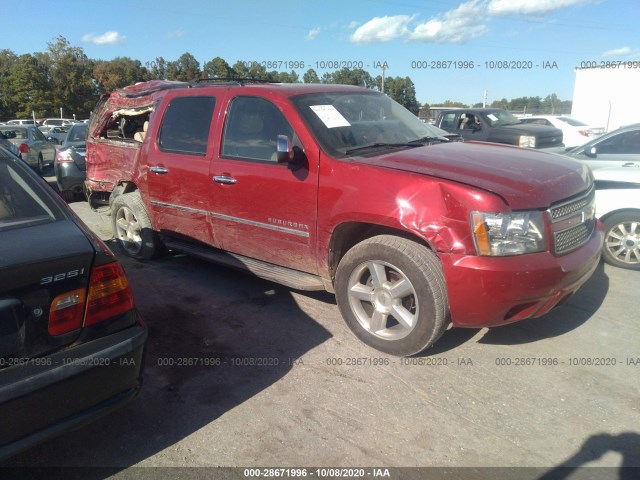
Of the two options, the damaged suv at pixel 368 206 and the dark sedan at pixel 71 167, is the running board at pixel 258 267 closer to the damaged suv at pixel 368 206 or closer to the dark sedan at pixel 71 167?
the damaged suv at pixel 368 206

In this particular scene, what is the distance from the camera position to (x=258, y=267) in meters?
4.20

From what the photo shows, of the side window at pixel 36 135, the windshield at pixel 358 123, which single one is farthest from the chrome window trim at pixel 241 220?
the side window at pixel 36 135

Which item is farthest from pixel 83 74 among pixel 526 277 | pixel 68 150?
pixel 526 277

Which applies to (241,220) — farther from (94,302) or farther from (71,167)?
(71,167)

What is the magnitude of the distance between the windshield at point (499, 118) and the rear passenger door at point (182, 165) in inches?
337

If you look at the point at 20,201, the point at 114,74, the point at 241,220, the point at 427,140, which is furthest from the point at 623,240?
the point at 114,74

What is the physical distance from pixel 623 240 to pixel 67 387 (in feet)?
17.2

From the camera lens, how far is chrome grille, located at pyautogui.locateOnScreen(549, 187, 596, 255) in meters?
3.12

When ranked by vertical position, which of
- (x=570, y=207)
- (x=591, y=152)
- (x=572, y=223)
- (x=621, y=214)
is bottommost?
→ (x=621, y=214)

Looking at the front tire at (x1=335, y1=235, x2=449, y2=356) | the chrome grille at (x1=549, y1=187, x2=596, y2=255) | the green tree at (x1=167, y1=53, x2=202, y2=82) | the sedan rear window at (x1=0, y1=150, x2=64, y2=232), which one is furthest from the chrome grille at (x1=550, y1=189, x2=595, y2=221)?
the green tree at (x1=167, y1=53, x2=202, y2=82)

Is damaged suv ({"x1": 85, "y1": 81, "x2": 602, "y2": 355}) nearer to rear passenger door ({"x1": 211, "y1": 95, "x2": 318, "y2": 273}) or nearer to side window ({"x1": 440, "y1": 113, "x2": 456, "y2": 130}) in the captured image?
rear passenger door ({"x1": 211, "y1": 95, "x2": 318, "y2": 273})

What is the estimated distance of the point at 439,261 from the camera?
3143mm

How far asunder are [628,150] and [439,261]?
4.10 m

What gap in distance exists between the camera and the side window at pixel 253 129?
3.97 m
